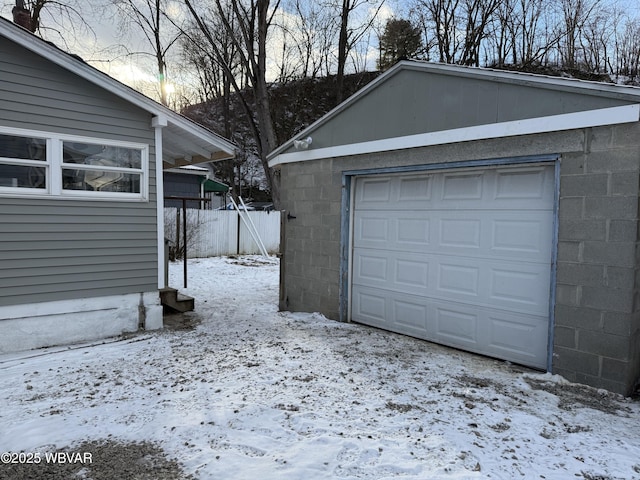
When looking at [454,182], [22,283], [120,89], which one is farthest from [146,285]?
[454,182]

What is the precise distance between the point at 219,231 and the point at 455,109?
10.8 meters

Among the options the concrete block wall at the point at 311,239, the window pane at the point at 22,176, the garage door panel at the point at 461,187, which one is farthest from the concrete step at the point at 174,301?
the garage door panel at the point at 461,187

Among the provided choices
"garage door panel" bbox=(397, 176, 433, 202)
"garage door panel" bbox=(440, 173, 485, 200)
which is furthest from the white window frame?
"garage door panel" bbox=(440, 173, 485, 200)

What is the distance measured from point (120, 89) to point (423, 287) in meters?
4.58

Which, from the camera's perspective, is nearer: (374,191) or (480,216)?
(480,216)

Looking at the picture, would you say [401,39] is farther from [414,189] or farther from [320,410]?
[320,410]

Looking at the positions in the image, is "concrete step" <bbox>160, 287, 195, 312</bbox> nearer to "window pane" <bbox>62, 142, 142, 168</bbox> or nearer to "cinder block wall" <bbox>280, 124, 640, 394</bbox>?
"window pane" <bbox>62, 142, 142, 168</bbox>

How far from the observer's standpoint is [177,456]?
2820mm

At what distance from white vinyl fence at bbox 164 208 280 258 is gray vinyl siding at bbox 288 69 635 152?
26.2ft

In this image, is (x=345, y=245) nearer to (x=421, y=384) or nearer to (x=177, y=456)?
(x=421, y=384)

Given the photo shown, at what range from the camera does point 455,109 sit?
4883 millimetres

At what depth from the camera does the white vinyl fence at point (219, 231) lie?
43.8 feet

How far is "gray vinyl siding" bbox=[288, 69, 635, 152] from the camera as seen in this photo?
4.14 metres

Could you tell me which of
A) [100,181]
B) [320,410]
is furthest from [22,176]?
[320,410]
